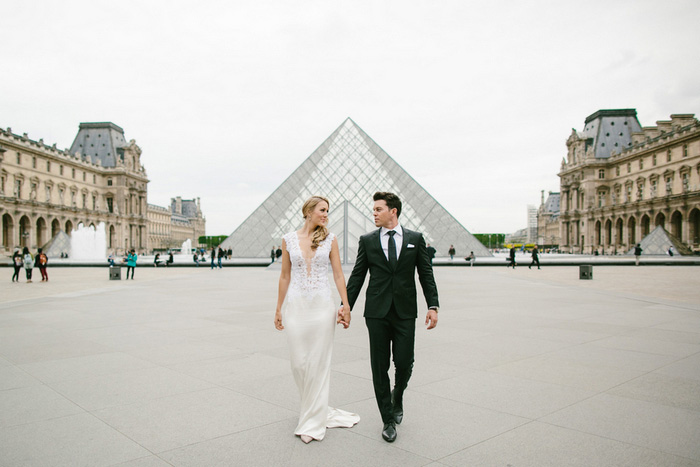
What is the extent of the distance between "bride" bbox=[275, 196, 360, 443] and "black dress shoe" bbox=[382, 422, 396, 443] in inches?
11.9

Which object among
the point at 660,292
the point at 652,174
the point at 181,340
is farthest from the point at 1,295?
the point at 652,174

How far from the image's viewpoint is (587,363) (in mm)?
4867

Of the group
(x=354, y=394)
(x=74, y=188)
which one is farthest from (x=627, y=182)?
(x=74, y=188)

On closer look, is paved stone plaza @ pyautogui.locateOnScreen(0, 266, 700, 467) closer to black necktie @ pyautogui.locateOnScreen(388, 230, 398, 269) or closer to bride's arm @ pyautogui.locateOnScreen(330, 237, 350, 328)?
bride's arm @ pyautogui.locateOnScreen(330, 237, 350, 328)

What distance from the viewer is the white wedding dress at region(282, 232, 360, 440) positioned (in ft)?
10.3

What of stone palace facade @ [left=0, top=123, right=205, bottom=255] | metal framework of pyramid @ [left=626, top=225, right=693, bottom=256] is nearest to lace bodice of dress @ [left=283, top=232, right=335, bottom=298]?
metal framework of pyramid @ [left=626, top=225, right=693, bottom=256]

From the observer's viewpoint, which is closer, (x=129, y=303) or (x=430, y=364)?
(x=430, y=364)

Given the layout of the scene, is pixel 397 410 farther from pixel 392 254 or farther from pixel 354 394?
pixel 392 254

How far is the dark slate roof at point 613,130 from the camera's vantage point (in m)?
70.9

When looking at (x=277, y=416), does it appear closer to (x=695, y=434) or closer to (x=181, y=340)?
(x=695, y=434)

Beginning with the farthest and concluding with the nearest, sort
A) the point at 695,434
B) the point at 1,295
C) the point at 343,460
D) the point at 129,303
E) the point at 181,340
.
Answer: the point at 1,295 < the point at 129,303 < the point at 181,340 < the point at 695,434 < the point at 343,460

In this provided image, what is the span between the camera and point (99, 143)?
7875cm

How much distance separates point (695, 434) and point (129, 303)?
9.64m

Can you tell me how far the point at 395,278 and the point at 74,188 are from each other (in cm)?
7438
